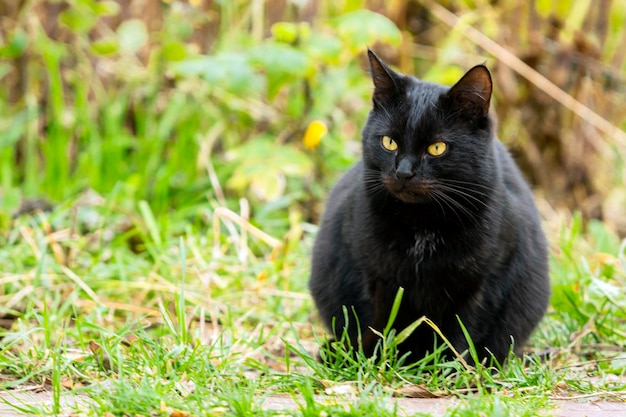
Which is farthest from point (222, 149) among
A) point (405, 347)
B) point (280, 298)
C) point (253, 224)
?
point (405, 347)

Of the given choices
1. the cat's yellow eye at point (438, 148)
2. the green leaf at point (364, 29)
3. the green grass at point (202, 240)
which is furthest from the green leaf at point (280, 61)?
the cat's yellow eye at point (438, 148)

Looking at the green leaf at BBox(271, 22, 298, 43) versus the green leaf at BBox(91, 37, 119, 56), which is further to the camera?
the green leaf at BBox(91, 37, 119, 56)

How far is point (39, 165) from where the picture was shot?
427cm

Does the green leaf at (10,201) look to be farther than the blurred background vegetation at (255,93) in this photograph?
No

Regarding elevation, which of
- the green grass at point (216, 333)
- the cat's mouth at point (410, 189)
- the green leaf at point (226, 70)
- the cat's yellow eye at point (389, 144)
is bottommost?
the green grass at point (216, 333)

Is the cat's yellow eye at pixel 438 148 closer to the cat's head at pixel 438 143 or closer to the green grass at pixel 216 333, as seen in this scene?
the cat's head at pixel 438 143

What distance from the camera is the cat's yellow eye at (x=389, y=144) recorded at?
7.22ft

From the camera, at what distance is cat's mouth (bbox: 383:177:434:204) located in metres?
2.10

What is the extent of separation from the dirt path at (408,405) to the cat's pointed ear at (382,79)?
861 mm

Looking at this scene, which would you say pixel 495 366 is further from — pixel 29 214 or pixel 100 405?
pixel 29 214

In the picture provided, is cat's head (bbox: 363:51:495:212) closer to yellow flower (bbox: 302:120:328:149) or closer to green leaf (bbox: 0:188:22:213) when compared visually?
yellow flower (bbox: 302:120:328:149)

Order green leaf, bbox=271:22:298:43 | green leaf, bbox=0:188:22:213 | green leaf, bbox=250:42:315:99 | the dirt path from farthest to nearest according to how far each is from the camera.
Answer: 1. green leaf, bbox=271:22:298:43
2. green leaf, bbox=250:42:315:99
3. green leaf, bbox=0:188:22:213
4. the dirt path

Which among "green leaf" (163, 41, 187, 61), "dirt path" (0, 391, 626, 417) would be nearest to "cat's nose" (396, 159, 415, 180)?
"dirt path" (0, 391, 626, 417)

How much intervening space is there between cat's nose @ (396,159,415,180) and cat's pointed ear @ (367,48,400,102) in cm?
26
